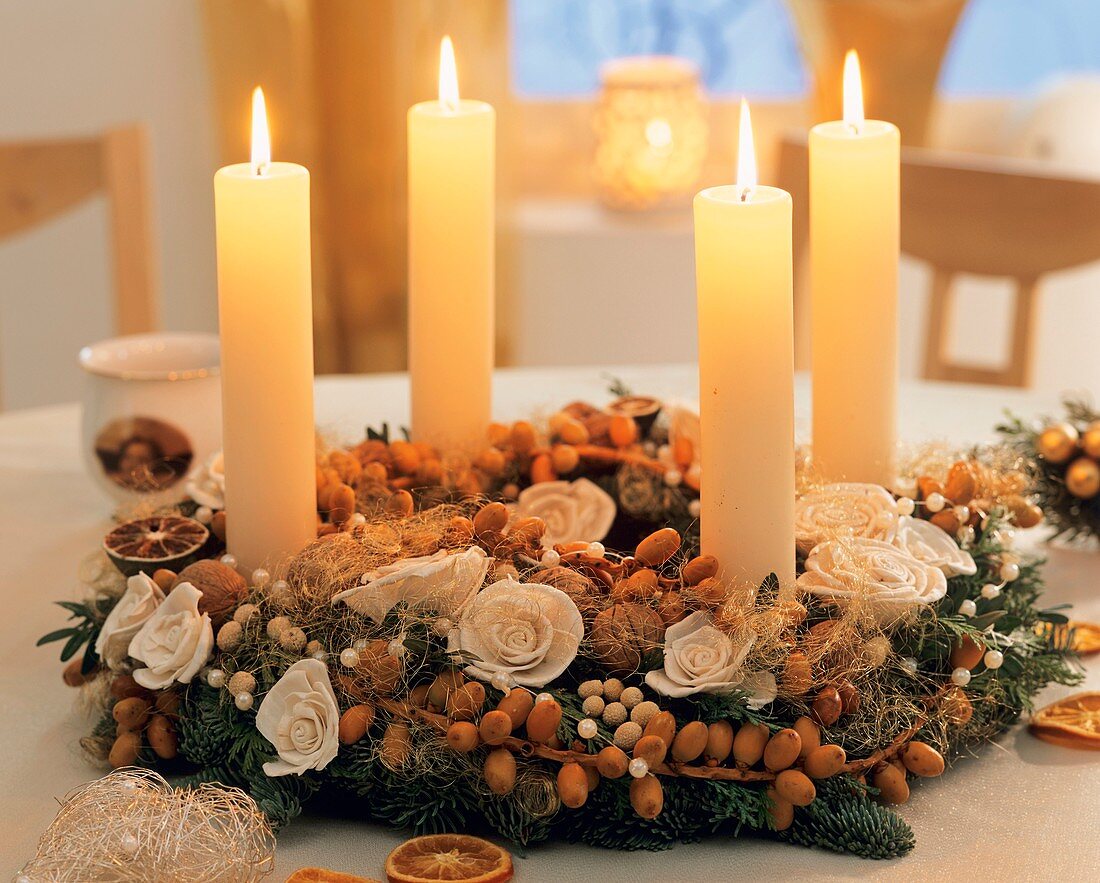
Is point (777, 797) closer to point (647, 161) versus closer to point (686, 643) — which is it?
point (686, 643)

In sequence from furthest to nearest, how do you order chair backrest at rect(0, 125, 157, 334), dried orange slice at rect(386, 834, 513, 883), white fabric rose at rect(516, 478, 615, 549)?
1. chair backrest at rect(0, 125, 157, 334)
2. white fabric rose at rect(516, 478, 615, 549)
3. dried orange slice at rect(386, 834, 513, 883)

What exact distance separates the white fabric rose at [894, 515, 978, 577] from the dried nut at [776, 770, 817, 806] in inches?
5.2

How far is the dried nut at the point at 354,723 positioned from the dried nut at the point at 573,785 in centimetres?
9

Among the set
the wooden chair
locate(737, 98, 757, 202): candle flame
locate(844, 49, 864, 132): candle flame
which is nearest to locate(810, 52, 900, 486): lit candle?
locate(844, 49, 864, 132): candle flame

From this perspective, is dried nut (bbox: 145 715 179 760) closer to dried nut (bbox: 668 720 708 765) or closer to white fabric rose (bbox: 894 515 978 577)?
dried nut (bbox: 668 720 708 765)

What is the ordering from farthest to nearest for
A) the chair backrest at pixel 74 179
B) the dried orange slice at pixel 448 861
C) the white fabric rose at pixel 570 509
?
the chair backrest at pixel 74 179, the white fabric rose at pixel 570 509, the dried orange slice at pixel 448 861

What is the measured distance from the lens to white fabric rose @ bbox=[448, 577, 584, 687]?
597 millimetres

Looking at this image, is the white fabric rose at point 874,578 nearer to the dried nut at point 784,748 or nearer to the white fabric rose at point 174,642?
the dried nut at point 784,748

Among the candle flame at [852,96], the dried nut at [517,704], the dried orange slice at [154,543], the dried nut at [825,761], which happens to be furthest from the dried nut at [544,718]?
the candle flame at [852,96]

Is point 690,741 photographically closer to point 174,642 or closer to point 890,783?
point 890,783

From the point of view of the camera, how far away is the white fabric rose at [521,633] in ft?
1.96

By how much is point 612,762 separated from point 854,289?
0.31 metres

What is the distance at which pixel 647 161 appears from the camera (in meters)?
2.33

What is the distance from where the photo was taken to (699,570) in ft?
2.09
